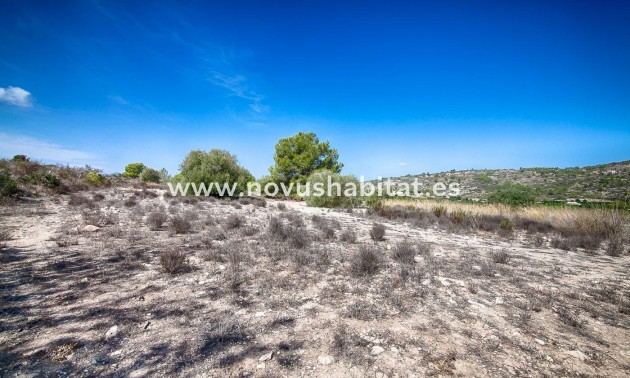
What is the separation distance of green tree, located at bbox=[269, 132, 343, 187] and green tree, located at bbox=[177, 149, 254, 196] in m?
7.50

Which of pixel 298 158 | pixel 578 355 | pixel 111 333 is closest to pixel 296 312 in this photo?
pixel 111 333

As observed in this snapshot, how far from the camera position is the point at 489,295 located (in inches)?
159

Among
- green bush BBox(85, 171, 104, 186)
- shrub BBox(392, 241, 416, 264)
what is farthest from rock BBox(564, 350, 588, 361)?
green bush BBox(85, 171, 104, 186)

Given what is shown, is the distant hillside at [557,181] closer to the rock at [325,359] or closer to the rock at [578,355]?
the rock at [578,355]

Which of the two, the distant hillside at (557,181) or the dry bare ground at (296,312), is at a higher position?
the distant hillside at (557,181)

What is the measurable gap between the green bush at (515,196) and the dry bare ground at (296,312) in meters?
11.5

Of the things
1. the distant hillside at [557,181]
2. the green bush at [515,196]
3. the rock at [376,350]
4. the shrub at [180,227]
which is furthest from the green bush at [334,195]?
the rock at [376,350]

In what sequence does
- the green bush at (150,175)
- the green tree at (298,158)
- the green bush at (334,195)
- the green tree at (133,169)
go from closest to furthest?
the green bush at (334,195), the green tree at (298,158), the green bush at (150,175), the green tree at (133,169)

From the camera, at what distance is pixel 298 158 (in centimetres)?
2858

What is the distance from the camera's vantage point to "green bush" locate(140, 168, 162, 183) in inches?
1387

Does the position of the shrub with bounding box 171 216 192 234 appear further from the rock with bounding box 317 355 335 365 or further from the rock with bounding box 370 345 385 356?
the rock with bounding box 370 345 385 356

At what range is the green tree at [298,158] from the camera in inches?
1127

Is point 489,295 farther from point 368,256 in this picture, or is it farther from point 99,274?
point 99,274

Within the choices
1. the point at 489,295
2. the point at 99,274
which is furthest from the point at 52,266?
the point at 489,295
